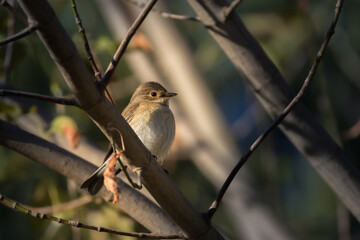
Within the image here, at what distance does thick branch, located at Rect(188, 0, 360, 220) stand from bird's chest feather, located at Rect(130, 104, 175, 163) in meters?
0.97

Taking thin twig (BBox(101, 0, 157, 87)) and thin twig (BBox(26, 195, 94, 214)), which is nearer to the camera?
thin twig (BBox(101, 0, 157, 87))

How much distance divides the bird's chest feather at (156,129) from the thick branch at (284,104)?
0.97 meters

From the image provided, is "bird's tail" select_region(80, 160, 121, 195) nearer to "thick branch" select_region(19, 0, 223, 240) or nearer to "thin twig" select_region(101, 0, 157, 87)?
"thick branch" select_region(19, 0, 223, 240)

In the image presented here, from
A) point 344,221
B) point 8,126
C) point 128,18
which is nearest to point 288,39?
point 128,18

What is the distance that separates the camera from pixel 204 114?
20.7 feet

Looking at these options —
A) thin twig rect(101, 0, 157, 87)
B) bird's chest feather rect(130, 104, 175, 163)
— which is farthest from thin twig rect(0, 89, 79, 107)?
bird's chest feather rect(130, 104, 175, 163)

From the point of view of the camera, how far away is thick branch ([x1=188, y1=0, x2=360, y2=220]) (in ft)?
11.8

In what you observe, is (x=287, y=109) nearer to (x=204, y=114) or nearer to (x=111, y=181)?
(x=111, y=181)

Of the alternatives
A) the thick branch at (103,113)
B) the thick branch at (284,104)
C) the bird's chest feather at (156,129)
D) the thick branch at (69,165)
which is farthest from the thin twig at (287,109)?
the bird's chest feather at (156,129)

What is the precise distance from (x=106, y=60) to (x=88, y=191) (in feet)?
16.8

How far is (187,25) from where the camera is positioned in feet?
29.0

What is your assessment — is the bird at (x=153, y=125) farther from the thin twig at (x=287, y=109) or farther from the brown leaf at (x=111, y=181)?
the brown leaf at (x=111, y=181)

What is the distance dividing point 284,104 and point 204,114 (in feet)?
8.86

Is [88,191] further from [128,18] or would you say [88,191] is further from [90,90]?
[128,18]
